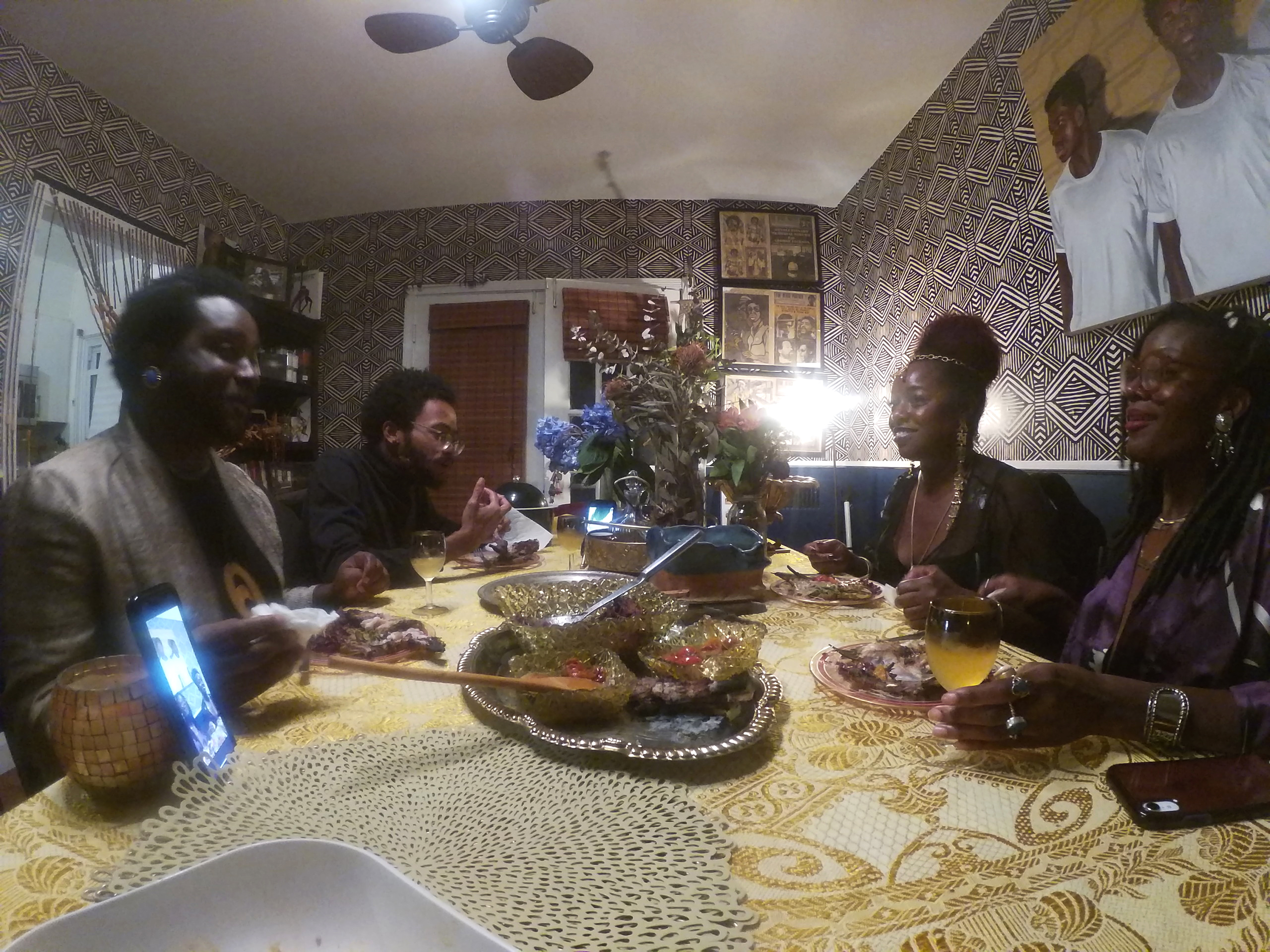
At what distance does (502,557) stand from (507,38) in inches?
58.5

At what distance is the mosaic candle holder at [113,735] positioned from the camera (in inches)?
17.6

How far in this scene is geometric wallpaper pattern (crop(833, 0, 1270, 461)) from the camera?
1838 millimetres

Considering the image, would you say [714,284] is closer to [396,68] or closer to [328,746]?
[396,68]

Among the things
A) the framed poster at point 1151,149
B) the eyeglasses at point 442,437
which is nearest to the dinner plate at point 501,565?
the eyeglasses at point 442,437

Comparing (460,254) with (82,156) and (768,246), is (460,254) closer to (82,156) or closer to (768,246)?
(82,156)

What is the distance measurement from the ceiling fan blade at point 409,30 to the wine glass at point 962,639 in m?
2.02

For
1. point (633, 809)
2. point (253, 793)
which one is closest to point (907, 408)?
point (633, 809)

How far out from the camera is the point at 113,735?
447 mm

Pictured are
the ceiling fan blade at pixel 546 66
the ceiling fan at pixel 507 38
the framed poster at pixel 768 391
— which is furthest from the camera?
the framed poster at pixel 768 391

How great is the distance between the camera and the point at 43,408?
0.85 meters

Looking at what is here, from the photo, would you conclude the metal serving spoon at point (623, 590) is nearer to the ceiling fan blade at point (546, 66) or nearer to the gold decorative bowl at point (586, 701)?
the gold decorative bowl at point (586, 701)

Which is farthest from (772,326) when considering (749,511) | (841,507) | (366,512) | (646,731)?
(646,731)

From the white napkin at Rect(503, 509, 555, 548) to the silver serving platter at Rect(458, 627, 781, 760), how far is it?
1.20m

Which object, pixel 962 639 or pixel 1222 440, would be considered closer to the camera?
pixel 962 639
